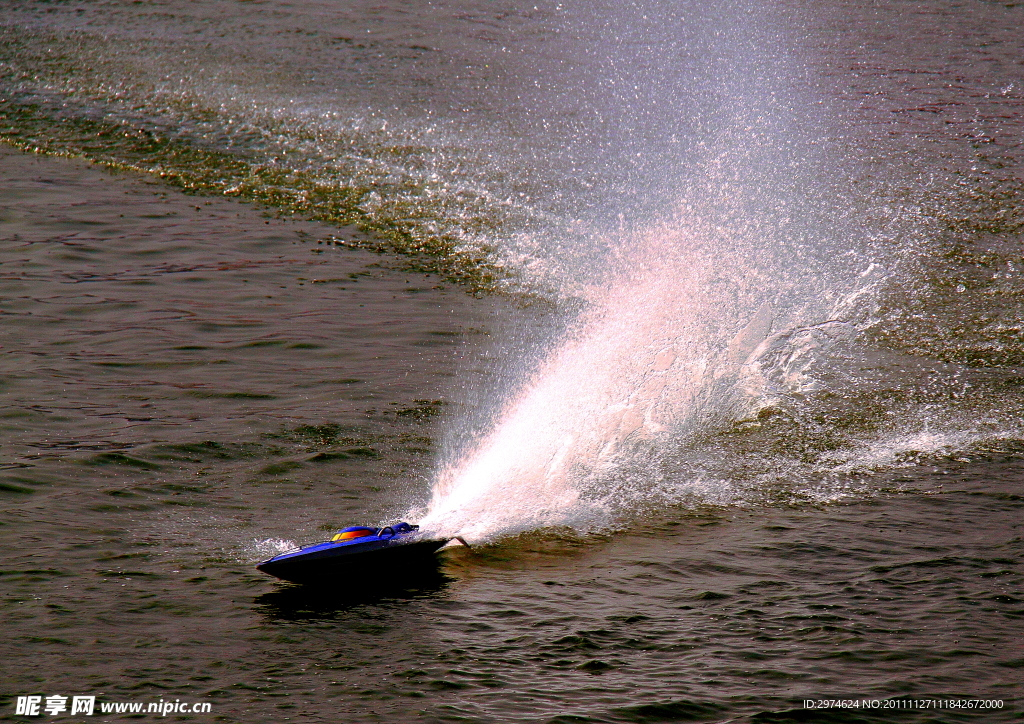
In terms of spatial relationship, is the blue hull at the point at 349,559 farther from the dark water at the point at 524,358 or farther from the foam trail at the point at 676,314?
the foam trail at the point at 676,314

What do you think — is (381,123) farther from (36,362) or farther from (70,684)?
(70,684)

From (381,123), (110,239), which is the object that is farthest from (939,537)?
(381,123)

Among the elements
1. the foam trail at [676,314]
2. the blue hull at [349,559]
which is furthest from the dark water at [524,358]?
the blue hull at [349,559]

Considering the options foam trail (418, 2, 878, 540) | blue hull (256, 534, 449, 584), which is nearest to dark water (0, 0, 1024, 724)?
foam trail (418, 2, 878, 540)

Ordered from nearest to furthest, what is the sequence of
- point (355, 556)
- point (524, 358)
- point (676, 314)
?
point (355, 556), point (524, 358), point (676, 314)

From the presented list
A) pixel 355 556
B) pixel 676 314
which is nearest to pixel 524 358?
pixel 676 314

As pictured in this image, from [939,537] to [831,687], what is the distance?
2074 mm

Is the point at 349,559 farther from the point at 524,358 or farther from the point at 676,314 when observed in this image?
the point at 676,314

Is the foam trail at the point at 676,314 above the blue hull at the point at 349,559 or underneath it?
above

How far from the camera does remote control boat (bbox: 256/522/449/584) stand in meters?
5.96

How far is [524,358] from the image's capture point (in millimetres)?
10336

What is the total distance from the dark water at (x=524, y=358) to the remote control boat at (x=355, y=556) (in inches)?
7.0

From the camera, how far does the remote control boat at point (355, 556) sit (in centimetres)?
596

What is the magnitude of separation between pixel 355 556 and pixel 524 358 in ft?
14.9
